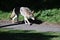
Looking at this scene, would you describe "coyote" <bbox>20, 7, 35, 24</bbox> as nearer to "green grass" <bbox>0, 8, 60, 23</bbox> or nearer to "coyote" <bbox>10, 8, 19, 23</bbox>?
"coyote" <bbox>10, 8, 19, 23</bbox>

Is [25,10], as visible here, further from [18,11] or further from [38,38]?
[38,38]

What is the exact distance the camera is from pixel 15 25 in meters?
15.3

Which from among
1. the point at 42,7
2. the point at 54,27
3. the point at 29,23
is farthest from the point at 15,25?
the point at 42,7

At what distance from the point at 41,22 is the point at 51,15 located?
1166mm

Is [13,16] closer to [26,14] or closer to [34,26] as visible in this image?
[26,14]

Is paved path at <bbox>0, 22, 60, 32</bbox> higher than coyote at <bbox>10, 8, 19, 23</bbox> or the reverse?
the reverse

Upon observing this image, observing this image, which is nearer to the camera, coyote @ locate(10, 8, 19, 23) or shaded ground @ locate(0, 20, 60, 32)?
shaded ground @ locate(0, 20, 60, 32)

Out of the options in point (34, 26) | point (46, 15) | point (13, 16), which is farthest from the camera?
point (46, 15)

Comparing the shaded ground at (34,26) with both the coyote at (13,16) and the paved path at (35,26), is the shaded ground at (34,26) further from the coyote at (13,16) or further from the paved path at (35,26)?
the coyote at (13,16)

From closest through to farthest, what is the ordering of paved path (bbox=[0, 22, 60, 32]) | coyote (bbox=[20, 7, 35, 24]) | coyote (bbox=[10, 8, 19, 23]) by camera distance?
paved path (bbox=[0, 22, 60, 32]) < coyote (bbox=[20, 7, 35, 24]) < coyote (bbox=[10, 8, 19, 23])

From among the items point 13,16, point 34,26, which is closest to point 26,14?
point 34,26

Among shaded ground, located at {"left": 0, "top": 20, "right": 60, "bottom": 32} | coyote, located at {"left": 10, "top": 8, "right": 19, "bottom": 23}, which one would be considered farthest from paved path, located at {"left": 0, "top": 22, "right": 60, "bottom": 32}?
coyote, located at {"left": 10, "top": 8, "right": 19, "bottom": 23}

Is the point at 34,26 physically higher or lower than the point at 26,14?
lower

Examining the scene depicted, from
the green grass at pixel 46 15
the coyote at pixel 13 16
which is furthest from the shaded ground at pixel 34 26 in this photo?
the green grass at pixel 46 15
